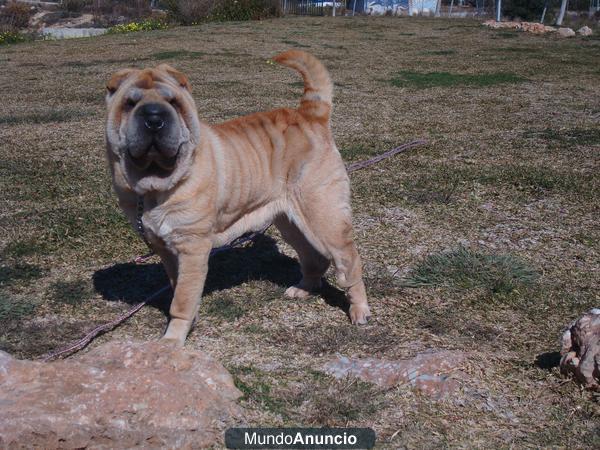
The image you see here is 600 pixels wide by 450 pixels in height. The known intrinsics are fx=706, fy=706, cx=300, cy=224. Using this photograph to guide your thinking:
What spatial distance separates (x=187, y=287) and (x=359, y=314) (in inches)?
42.8

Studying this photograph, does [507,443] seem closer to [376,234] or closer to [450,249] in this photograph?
[450,249]

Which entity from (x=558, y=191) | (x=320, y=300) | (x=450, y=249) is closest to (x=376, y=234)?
(x=450, y=249)

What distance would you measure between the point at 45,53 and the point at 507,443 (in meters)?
17.7

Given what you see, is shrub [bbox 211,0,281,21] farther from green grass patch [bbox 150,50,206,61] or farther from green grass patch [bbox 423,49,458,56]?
green grass patch [bbox 423,49,458,56]

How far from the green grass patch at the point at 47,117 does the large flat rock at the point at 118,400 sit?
24.4ft

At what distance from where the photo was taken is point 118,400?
2.90 metres

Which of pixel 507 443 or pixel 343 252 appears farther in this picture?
pixel 343 252

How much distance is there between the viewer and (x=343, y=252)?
4242mm

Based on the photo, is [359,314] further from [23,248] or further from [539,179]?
[539,179]

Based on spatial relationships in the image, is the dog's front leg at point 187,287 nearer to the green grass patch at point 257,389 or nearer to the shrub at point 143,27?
the green grass patch at point 257,389

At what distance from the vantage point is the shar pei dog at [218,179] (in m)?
3.56

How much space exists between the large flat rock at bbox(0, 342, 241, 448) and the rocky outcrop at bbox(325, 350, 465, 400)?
65 centimetres

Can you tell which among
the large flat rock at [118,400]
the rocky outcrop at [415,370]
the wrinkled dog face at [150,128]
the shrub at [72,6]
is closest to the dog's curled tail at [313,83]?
the wrinkled dog face at [150,128]

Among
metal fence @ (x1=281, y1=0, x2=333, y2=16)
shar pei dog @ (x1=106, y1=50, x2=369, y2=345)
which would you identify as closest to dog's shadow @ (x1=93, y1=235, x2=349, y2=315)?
shar pei dog @ (x1=106, y1=50, x2=369, y2=345)
